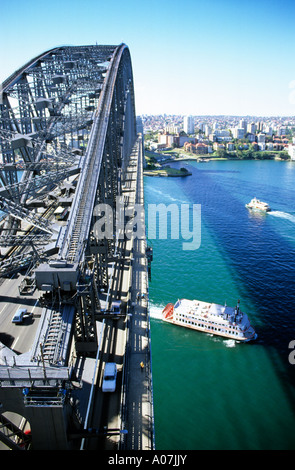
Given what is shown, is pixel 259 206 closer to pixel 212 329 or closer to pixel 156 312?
pixel 212 329

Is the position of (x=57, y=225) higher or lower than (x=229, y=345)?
higher

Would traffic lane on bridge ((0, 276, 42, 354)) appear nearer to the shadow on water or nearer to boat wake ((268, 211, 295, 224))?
the shadow on water

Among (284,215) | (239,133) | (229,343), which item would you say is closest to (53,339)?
(229,343)

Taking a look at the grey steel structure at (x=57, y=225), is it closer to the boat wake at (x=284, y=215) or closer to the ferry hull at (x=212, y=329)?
the ferry hull at (x=212, y=329)

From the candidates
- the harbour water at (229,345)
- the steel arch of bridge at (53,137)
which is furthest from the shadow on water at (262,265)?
the steel arch of bridge at (53,137)

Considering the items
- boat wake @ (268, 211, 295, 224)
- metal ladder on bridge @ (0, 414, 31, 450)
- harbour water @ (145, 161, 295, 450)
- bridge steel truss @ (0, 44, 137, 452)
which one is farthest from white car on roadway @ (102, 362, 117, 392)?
boat wake @ (268, 211, 295, 224)
